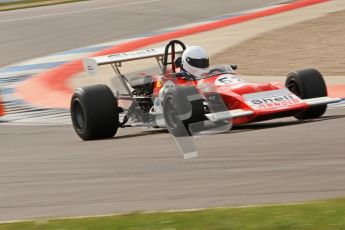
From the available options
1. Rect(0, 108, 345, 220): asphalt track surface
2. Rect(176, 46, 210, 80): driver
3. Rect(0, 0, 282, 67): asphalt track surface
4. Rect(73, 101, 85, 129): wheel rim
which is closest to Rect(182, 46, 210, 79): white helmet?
Rect(176, 46, 210, 80): driver

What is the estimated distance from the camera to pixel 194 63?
12.9m

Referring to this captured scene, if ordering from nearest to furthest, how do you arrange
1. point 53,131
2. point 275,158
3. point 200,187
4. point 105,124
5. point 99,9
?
point 200,187, point 275,158, point 105,124, point 53,131, point 99,9

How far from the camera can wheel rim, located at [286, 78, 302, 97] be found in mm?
12633

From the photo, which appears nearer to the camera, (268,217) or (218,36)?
(268,217)

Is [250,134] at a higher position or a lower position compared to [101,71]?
higher

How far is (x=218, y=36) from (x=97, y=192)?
52.2ft

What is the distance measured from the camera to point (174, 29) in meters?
26.3

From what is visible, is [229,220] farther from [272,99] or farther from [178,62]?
[178,62]

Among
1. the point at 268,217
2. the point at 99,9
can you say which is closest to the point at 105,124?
the point at 268,217

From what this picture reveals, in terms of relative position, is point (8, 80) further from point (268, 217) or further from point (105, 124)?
point (268, 217)

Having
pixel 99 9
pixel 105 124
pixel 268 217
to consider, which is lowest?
pixel 99 9

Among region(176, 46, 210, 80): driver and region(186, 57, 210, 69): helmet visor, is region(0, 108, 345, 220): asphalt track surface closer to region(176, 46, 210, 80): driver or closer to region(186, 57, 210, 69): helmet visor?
region(176, 46, 210, 80): driver

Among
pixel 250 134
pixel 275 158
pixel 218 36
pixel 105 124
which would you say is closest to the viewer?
pixel 275 158

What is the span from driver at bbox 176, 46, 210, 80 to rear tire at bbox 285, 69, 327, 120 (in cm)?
109
